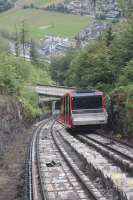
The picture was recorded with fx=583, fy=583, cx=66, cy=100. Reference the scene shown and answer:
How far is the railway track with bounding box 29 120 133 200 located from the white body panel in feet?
28.2

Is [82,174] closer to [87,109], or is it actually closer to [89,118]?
[89,118]

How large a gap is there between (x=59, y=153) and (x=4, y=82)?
88.7 feet

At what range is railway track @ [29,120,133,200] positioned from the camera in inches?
683


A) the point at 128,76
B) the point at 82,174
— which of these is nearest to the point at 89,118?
the point at 128,76

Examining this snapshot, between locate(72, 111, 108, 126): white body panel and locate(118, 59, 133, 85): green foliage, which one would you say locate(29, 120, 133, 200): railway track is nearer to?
locate(72, 111, 108, 126): white body panel

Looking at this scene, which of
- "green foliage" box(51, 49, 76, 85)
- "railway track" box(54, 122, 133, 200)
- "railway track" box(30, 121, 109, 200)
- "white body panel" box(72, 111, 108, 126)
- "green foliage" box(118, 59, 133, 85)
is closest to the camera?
"railway track" box(54, 122, 133, 200)

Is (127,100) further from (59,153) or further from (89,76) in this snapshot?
(89,76)

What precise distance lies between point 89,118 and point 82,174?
18.5 m

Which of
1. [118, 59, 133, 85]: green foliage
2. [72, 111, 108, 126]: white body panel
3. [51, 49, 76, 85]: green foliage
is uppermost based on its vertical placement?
[118, 59, 133, 85]: green foliage

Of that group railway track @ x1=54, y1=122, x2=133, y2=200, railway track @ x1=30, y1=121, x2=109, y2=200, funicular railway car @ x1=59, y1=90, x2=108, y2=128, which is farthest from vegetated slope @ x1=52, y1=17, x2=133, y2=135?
railway track @ x1=30, y1=121, x2=109, y2=200

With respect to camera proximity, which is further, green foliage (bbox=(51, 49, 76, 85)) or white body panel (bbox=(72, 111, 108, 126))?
green foliage (bbox=(51, 49, 76, 85))

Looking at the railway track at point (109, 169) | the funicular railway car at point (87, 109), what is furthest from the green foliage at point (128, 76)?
the railway track at point (109, 169)

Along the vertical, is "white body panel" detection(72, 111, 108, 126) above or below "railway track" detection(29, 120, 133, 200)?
below

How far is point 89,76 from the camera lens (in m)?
59.8
